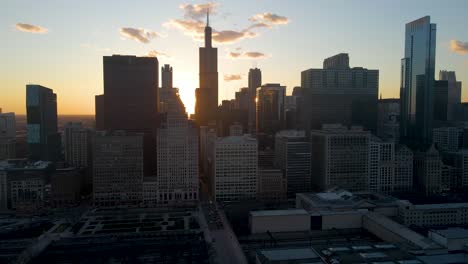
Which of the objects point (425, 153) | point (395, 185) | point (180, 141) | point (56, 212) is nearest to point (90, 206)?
point (56, 212)

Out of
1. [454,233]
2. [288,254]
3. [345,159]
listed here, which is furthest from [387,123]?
[288,254]

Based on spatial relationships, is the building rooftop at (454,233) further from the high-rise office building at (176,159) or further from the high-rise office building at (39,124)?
the high-rise office building at (39,124)

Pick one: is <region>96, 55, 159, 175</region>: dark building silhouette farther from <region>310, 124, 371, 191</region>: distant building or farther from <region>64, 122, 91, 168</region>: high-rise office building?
<region>310, 124, 371, 191</region>: distant building

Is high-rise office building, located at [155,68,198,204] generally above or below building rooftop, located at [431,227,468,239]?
above

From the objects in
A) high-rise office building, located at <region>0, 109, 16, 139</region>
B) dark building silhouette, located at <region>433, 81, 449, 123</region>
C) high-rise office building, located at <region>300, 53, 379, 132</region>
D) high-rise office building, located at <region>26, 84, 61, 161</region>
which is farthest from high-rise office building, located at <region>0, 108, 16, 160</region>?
dark building silhouette, located at <region>433, 81, 449, 123</region>

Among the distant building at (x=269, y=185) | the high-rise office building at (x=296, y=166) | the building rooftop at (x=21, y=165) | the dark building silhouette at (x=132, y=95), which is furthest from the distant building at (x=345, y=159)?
the building rooftop at (x=21, y=165)

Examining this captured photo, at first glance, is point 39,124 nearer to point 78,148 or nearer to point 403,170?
point 78,148
